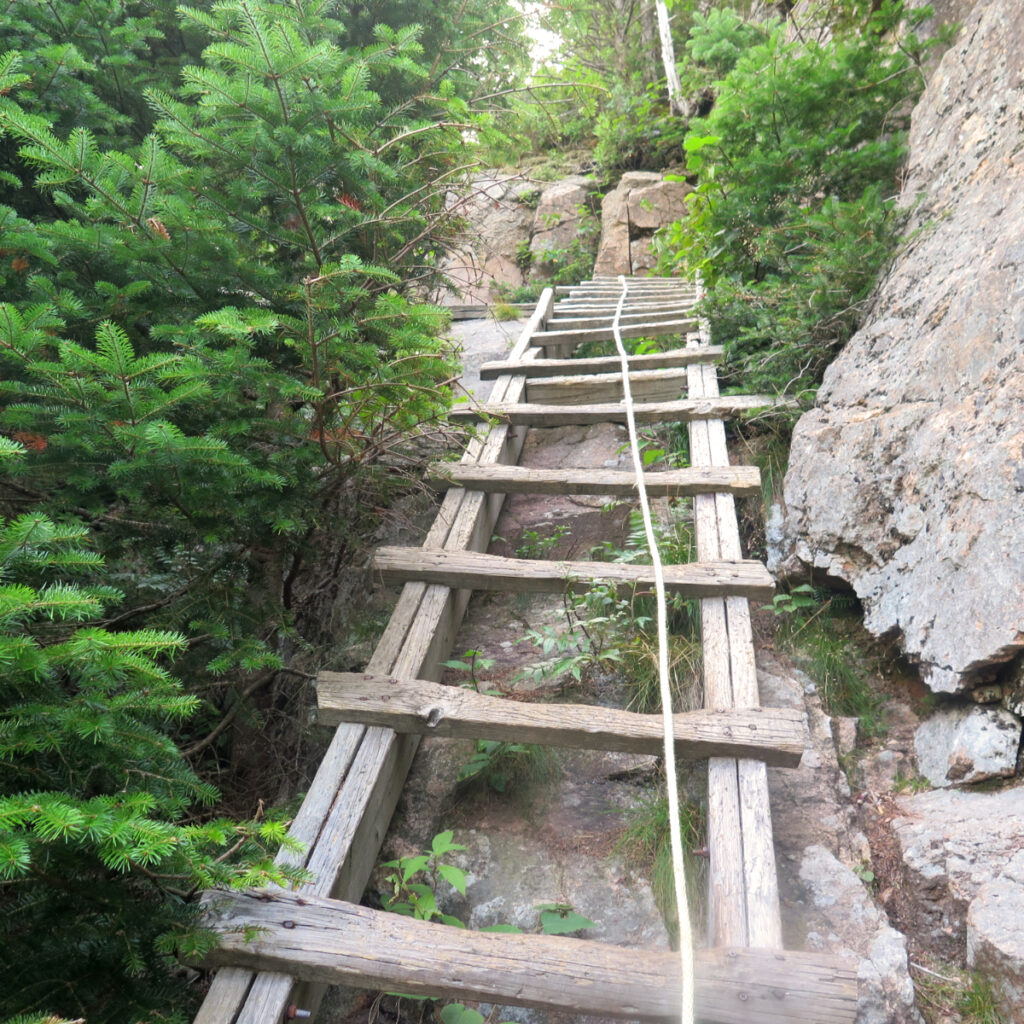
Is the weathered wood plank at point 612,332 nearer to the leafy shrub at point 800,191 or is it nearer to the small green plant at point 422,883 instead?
the leafy shrub at point 800,191

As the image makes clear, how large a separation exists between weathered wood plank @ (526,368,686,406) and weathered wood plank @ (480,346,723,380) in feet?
0.31

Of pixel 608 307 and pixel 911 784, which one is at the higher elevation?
pixel 608 307

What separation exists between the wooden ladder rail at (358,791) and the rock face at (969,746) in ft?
4.67

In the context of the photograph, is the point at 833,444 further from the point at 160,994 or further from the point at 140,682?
the point at 160,994

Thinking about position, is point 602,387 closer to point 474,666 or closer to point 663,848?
point 474,666

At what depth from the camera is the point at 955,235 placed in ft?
8.40

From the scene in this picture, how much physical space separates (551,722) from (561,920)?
17.8 inches

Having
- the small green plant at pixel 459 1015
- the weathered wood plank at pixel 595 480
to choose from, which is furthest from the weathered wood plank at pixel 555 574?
the small green plant at pixel 459 1015

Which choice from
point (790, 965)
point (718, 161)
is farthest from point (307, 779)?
point (718, 161)

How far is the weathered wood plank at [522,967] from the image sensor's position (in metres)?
1.28

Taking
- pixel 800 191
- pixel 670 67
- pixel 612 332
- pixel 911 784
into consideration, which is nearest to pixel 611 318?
pixel 612 332

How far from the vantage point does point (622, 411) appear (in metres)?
3.38

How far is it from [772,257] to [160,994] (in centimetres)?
364

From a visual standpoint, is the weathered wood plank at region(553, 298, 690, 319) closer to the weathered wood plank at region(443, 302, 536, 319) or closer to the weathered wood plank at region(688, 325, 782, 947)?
the weathered wood plank at region(443, 302, 536, 319)
